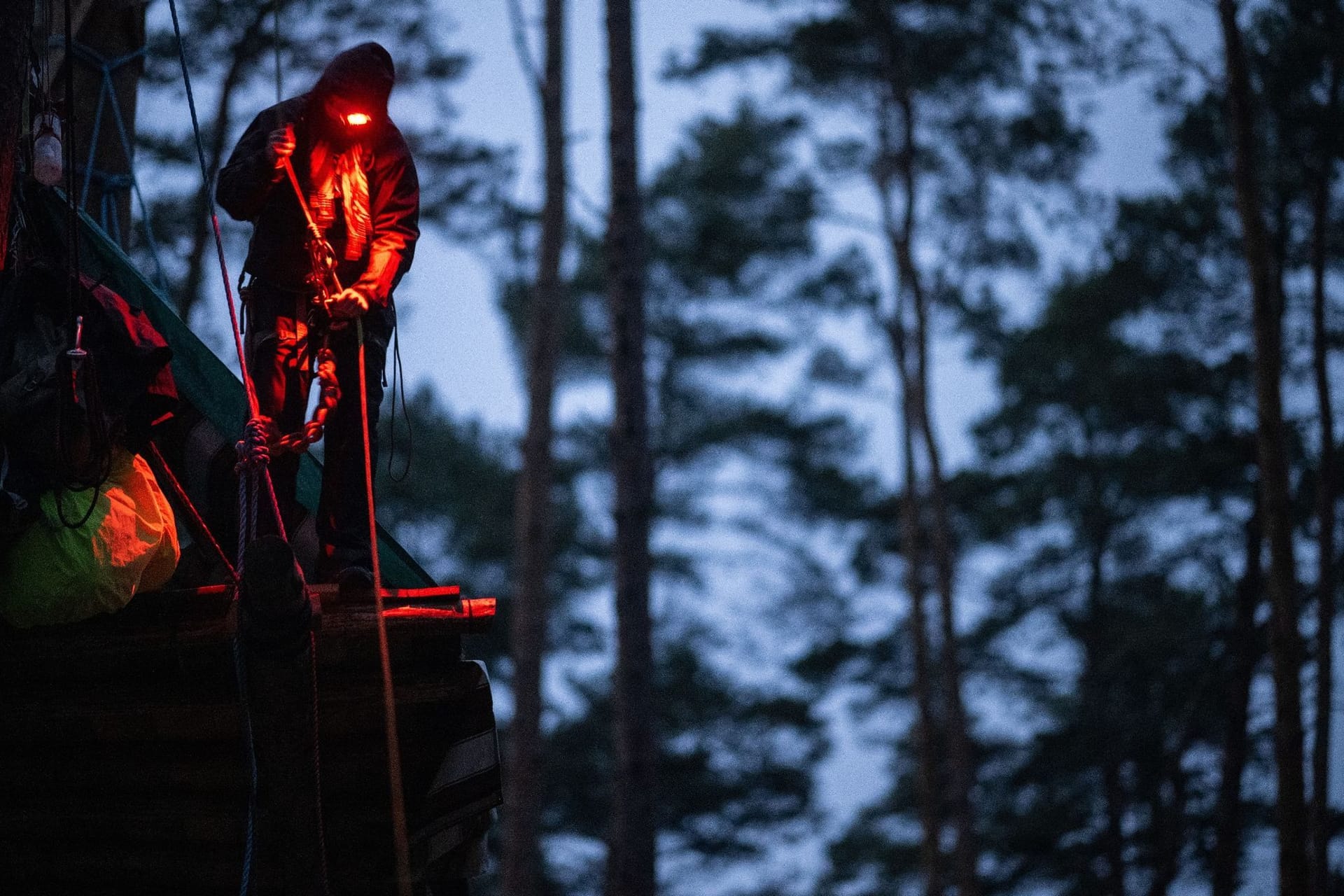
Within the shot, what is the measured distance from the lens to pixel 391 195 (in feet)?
15.7

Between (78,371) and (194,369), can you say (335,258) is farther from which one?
(78,371)

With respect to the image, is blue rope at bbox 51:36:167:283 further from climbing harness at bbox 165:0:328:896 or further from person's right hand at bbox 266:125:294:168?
climbing harness at bbox 165:0:328:896

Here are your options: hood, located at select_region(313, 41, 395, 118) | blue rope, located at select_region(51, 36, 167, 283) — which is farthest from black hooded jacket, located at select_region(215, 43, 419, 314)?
blue rope, located at select_region(51, 36, 167, 283)

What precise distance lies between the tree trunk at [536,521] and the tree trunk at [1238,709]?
6771 millimetres

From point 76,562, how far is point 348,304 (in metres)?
1.28

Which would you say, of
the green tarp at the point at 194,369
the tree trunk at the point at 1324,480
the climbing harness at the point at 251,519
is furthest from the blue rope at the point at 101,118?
the tree trunk at the point at 1324,480

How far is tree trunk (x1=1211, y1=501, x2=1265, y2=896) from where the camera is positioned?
41.7 feet

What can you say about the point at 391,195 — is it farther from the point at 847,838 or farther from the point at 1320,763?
the point at 847,838

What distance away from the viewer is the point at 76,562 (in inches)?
144

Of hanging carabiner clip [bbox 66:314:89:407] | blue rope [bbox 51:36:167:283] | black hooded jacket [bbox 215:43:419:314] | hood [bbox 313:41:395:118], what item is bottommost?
hanging carabiner clip [bbox 66:314:89:407]

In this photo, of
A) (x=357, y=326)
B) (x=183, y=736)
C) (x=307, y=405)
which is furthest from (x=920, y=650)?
(x=183, y=736)

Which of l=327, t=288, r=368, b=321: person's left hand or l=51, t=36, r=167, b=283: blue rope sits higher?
l=51, t=36, r=167, b=283: blue rope

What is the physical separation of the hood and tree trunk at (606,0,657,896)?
540cm

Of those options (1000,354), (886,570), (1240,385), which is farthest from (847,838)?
(1240,385)
